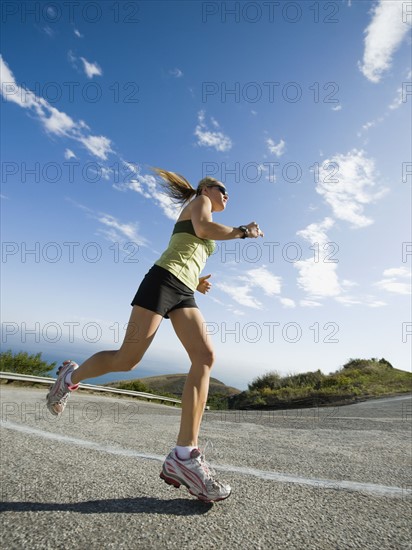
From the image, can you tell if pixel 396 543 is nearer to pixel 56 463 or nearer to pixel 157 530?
pixel 157 530

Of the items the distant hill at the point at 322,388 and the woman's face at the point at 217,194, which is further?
the distant hill at the point at 322,388

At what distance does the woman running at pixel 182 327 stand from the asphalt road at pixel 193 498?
0.24 metres

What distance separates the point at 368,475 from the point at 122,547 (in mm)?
2126

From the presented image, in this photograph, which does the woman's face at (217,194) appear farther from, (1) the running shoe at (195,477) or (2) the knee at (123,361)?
(1) the running shoe at (195,477)

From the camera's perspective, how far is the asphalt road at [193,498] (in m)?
1.61

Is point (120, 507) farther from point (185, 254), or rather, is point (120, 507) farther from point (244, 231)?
point (244, 231)

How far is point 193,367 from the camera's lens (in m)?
2.57

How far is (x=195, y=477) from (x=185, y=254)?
154 centimetres

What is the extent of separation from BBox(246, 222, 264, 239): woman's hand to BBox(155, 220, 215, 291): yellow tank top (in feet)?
1.17

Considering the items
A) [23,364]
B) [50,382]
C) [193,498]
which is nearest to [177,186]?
[193,498]

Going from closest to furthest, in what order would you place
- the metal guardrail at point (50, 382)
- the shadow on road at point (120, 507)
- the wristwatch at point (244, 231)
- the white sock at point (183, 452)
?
the shadow on road at point (120, 507), the white sock at point (183, 452), the wristwatch at point (244, 231), the metal guardrail at point (50, 382)

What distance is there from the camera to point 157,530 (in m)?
1.64

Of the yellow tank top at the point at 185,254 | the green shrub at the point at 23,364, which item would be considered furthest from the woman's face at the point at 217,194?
the green shrub at the point at 23,364

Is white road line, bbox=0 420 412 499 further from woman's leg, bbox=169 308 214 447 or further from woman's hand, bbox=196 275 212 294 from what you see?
woman's hand, bbox=196 275 212 294
